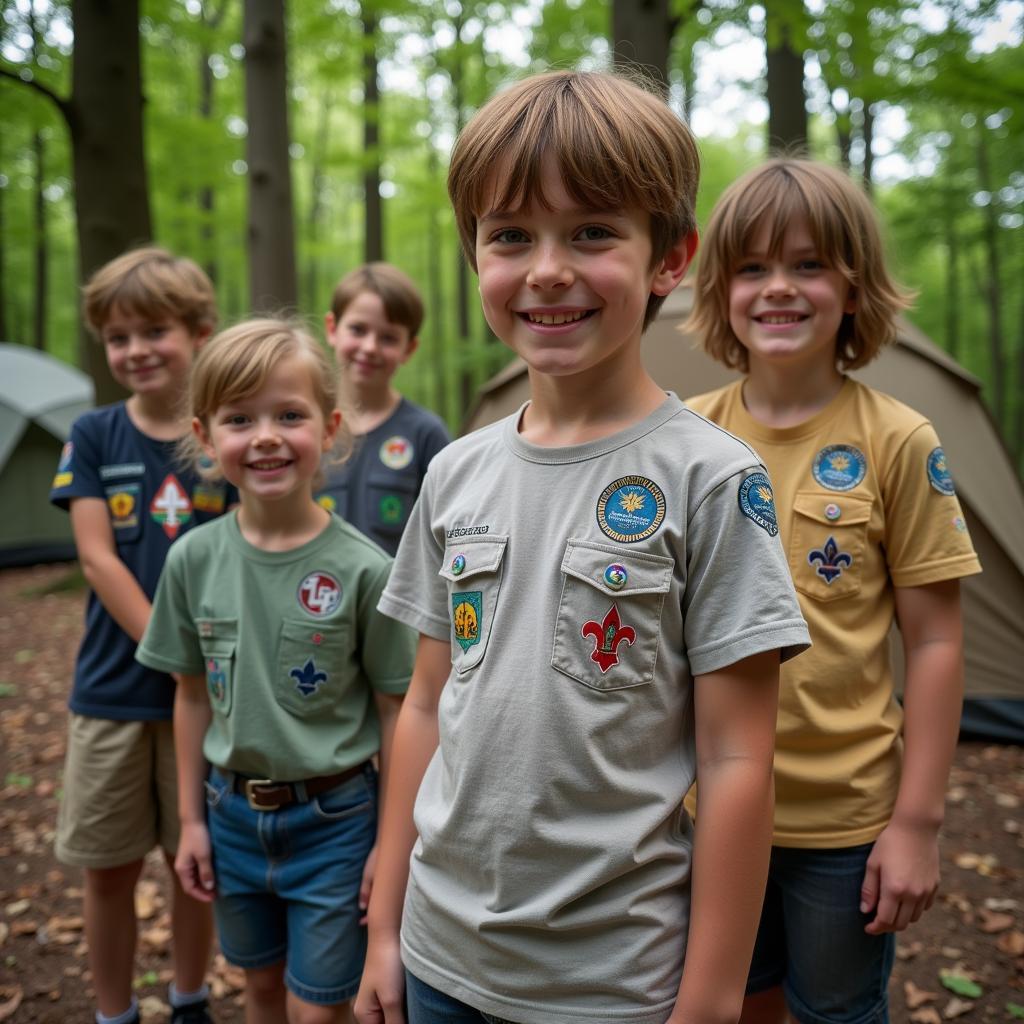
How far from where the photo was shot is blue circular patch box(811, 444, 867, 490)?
1813 millimetres

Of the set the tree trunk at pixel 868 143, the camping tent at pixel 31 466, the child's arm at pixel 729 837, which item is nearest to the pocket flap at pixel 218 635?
the child's arm at pixel 729 837

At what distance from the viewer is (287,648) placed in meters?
2.03

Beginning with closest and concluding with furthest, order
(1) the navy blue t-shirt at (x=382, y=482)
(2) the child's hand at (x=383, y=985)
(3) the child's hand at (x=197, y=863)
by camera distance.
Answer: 1. (2) the child's hand at (x=383, y=985)
2. (3) the child's hand at (x=197, y=863)
3. (1) the navy blue t-shirt at (x=382, y=482)

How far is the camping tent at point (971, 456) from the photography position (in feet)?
13.9

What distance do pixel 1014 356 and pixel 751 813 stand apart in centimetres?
1920

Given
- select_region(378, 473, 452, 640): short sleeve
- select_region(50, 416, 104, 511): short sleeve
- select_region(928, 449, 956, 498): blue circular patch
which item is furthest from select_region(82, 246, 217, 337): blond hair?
select_region(928, 449, 956, 498): blue circular patch

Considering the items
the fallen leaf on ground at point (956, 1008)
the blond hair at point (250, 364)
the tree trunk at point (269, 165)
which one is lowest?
the fallen leaf on ground at point (956, 1008)

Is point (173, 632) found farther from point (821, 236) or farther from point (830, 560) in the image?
point (821, 236)

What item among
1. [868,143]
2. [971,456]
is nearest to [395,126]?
[868,143]

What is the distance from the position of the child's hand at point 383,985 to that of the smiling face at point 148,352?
1.75 metres

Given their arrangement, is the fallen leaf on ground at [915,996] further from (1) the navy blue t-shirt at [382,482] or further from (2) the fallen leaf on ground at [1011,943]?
(1) the navy blue t-shirt at [382,482]

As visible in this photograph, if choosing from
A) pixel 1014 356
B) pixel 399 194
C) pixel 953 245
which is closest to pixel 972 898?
pixel 953 245

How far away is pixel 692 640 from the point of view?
130cm

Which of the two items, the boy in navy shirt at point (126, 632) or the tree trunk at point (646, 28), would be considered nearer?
the boy in navy shirt at point (126, 632)
